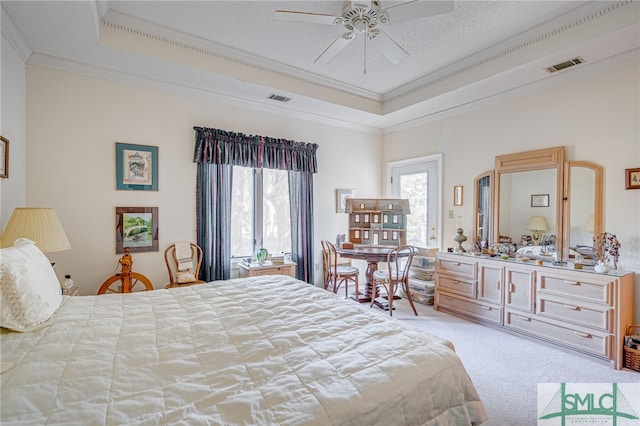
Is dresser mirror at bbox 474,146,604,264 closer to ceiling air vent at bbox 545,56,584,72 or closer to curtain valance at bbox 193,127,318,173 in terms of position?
ceiling air vent at bbox 545,56,584,72

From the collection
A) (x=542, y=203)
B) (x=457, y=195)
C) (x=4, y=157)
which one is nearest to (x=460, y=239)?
(x=457, y=195)

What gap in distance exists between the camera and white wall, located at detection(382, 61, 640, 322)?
2875mm

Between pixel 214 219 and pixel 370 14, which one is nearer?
pixel 370 14

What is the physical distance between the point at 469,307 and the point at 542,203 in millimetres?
1467

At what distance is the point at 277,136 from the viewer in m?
4.44

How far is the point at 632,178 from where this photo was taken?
9.29 feet

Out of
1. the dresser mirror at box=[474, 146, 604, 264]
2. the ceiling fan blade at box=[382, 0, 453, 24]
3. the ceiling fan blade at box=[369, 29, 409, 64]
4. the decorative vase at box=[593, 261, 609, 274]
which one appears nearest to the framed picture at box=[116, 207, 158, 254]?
the ceiling fan blade at box=[369, 29, 409, 64]

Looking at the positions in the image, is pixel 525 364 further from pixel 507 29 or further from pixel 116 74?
pixel 116 74

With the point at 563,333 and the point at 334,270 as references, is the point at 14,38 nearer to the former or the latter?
the point at 334,270

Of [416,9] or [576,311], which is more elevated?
[416,9]

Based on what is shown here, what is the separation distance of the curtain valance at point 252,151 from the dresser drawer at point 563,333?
3.18 metres

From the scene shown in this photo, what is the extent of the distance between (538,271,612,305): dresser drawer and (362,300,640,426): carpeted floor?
565 millimetres

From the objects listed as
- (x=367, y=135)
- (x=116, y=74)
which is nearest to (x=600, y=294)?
(x=367, y=135)

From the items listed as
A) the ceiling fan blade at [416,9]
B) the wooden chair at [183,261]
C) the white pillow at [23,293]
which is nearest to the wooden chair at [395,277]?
the wooden chair at [183,261]
